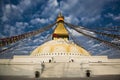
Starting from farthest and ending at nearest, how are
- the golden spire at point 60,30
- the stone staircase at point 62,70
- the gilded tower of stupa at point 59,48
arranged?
the golden spire at point 60,30
the gilded tower of stupa at point 59,48
the stone staircase at point 62,70

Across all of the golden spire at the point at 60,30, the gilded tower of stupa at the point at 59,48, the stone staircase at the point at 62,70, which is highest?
the golden spire at the point at 60,30

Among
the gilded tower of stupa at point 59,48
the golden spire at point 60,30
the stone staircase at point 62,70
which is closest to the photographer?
the stone staircase at point 62,70

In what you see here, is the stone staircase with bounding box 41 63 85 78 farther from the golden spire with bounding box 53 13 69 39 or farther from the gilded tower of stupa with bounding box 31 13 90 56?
the golden spire with bounding box 53 13 69 39

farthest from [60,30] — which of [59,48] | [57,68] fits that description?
[57,68]

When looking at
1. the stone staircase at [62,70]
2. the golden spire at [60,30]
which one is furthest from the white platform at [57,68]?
the golden spire at [60,30]

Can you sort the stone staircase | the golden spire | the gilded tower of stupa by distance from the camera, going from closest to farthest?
the stone staircase < the gilded tower of stupa < the golden spire

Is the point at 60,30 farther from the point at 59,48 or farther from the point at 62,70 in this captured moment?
the point at 62,70

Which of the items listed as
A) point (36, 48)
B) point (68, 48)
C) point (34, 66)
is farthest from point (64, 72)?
point (36, 48)

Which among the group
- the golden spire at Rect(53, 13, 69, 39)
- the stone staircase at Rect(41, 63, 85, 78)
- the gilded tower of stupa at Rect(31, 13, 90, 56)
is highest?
the golden spire at Rect(53, 13, 69, 39)

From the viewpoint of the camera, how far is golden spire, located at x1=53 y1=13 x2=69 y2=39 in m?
17.4

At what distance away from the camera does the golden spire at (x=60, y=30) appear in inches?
686

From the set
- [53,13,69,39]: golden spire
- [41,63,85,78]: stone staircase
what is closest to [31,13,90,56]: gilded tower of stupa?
[53,13,69,39]: golden spire

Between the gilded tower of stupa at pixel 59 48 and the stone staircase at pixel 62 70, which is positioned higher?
the gilded tower of stupa at pixel 59 48

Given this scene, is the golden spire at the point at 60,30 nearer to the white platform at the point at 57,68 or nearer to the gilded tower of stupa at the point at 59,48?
the gilded tower of stupa at the point at 59,48
